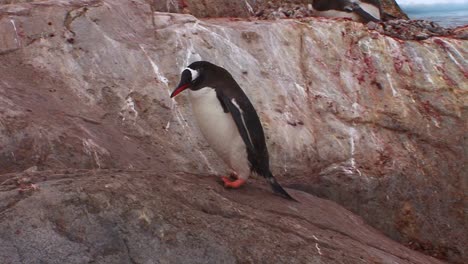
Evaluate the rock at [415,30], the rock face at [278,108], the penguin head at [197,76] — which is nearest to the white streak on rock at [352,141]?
the rock face at [278,108]

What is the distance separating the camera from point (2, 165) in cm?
513

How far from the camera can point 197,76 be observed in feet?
16.9

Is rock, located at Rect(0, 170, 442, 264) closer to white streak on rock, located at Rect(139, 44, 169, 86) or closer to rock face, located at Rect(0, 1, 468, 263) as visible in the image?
rock face, located at Rect(0, 1, 468, 263)

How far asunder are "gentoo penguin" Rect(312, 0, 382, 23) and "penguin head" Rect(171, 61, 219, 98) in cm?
477

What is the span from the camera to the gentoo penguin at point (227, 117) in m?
5.14

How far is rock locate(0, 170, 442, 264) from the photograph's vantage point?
11.5 ft

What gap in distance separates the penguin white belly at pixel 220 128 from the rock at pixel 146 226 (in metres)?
0.59

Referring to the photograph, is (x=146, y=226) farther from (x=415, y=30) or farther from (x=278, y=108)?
(x=415, y=30)

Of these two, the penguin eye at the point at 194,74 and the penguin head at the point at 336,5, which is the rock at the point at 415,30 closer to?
the penguin head at the point at 336,5

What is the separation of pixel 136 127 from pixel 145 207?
2746 millimetres

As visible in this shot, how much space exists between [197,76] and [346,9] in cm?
510

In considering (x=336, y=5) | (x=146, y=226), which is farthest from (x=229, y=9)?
(x=146, y=226)

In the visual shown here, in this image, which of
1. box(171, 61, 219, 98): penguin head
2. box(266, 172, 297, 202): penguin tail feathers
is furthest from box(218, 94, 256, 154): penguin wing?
box(266, 172, 297, 202): penguin tail feathers

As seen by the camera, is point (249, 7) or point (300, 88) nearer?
point (300, 88)
